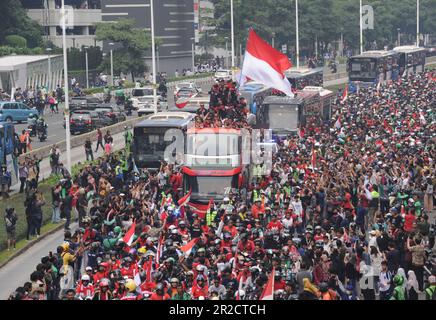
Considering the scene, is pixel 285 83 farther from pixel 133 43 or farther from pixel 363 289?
pixel 133 43

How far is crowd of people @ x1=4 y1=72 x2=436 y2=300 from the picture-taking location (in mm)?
17219

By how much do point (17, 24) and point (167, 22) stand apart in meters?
18.7

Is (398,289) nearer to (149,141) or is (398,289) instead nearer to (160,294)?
(160,294)

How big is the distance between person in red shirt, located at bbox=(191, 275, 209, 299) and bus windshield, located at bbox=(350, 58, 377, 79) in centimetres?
6075

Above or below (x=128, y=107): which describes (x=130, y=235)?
below

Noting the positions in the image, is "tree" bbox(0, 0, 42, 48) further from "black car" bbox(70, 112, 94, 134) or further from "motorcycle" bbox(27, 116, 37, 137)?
"motorcycle" bbox(27, 116, 37, 137)

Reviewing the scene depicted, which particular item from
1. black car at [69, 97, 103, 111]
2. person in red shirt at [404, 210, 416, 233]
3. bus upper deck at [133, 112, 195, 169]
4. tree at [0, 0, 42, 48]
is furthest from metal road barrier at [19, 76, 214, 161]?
tree at [0, 0, 42, 48]

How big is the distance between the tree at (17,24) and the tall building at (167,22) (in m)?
11.0

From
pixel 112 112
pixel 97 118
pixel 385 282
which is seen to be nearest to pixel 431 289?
pixel 385 282

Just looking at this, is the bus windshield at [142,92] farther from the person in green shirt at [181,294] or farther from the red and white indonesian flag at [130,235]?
the person in green shirt at [181,294]

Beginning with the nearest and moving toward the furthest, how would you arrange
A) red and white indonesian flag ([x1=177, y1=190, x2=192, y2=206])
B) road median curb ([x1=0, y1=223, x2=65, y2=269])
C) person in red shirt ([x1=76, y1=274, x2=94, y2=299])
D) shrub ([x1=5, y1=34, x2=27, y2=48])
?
person in red shirt ([x1=76, y1=274, x2=94, y2=299])
road median curb ([x1=0, y1=223, x2=65, y2=269])
red and white indonesian flag ([x1=177, y1=190, x2=192, y2=206])
shrub ([x1=5, y1=34, x2=27, y2=48])

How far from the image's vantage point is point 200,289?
16.8 m

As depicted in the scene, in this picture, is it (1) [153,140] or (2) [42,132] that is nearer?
(1) [153,140]

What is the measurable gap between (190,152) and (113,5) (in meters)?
82.2
